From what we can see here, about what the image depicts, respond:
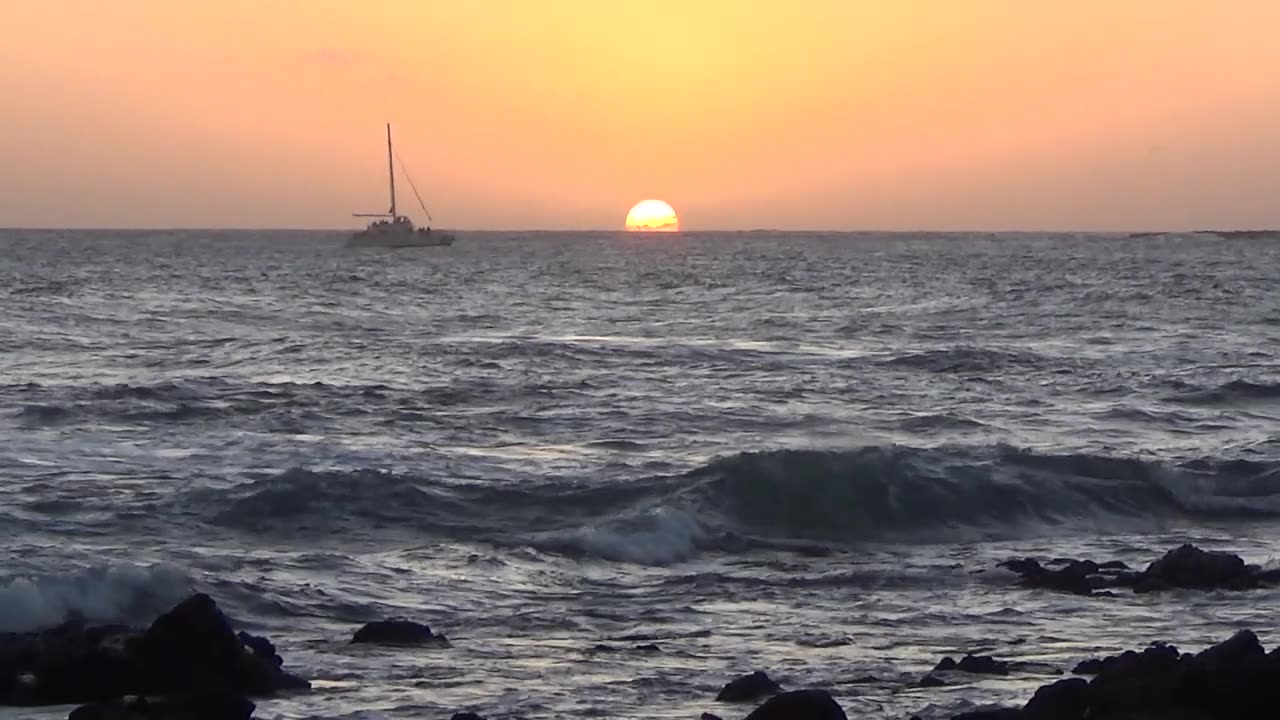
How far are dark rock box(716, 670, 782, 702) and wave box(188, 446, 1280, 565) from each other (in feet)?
Answer: 22.9

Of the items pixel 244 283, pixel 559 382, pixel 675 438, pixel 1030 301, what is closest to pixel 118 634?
pixel 675 438

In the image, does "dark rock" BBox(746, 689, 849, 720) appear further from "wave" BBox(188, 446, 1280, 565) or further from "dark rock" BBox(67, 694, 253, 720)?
"wave" BBox(188, 446, 1280, 565)

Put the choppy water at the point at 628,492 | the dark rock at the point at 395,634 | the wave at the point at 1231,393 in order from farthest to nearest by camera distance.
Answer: the wave at the point at 1231,393 → the choppy water at the point at 628,492 → the dark rock at the point at 395,634

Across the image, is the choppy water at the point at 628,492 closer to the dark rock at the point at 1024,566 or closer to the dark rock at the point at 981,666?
the dark rock at the point at 981,666

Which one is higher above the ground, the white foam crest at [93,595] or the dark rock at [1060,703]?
the dark rock at [1060,703]

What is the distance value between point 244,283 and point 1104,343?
44.7m

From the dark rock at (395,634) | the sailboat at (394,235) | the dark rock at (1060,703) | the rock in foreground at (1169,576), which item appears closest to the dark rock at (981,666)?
the dark rock at (1060,703)

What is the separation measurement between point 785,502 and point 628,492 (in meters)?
2.10

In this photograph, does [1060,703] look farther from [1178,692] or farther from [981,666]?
[981,666]

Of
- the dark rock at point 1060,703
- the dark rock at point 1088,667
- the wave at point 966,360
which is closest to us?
the dark rock at point 1060,703

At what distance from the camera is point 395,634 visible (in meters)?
13.8

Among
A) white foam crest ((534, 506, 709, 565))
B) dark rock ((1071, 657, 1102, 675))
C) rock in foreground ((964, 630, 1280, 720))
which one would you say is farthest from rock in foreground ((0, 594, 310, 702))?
white foam crest ((534, 506, 709, 565))

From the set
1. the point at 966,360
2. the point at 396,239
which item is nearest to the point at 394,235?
the point at 396,239

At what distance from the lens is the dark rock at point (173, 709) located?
10.3m
